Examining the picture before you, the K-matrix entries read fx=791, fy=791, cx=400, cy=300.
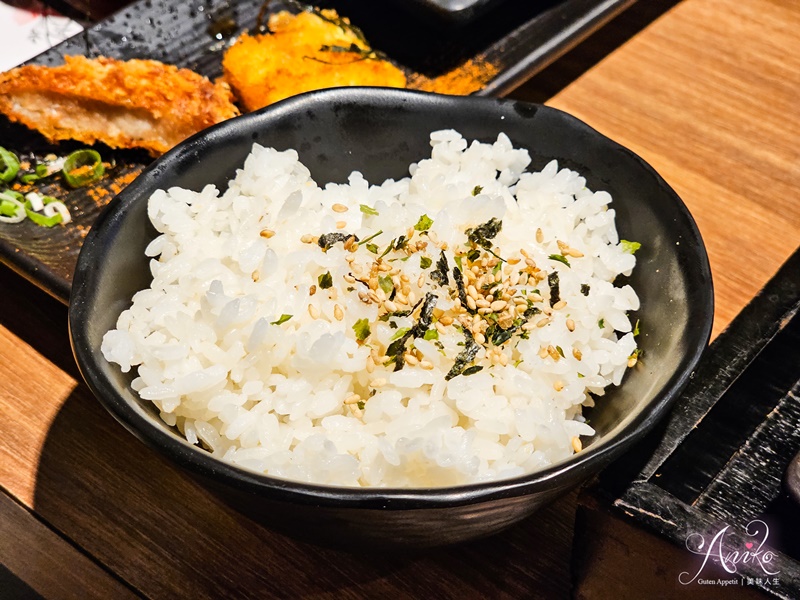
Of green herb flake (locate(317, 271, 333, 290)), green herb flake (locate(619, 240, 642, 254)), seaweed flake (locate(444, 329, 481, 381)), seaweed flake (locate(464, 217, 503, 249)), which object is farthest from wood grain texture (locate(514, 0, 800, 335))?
green herb flake (locate(317, 271, 333, 290))

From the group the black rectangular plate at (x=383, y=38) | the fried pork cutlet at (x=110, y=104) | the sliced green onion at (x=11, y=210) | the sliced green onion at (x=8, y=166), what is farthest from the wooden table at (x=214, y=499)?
the fried pork cutlet at (x=110, y=104)

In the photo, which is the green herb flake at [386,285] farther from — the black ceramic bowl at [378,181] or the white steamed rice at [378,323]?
the black ceramic bowl at [378,181]

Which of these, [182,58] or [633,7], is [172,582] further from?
[633,7]

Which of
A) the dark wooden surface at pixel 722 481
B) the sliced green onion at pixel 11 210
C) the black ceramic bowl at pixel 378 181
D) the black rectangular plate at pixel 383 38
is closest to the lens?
the black ceramic bowl at pixel 378 181

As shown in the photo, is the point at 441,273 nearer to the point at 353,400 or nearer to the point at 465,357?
the point at 465,357

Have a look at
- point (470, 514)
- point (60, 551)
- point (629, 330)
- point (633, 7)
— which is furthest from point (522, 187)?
point (633, 7)

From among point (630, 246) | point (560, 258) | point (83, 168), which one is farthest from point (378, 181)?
point (83, 168)

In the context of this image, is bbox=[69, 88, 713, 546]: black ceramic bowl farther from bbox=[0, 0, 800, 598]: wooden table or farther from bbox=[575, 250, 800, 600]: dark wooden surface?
bbox=[0, 0, 800, 598]: wooden table
